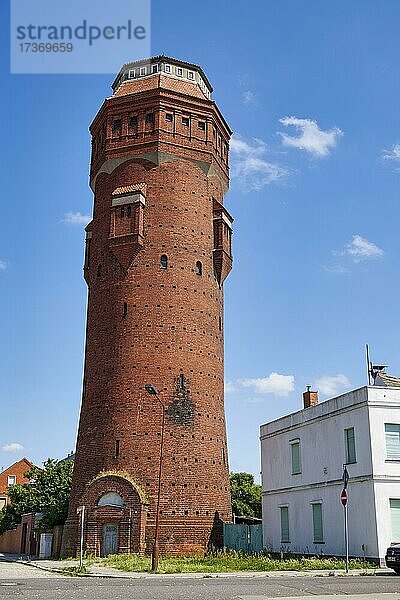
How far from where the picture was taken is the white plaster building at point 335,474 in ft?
91.7

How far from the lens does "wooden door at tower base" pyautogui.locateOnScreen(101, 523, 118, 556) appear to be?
36062 millimetres

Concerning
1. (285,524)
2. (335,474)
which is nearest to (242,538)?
(285,524)

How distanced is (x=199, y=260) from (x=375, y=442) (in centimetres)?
1620

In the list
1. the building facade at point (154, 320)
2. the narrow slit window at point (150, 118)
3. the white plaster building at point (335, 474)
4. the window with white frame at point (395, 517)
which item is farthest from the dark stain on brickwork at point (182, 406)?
the narrow slit window at point (150, 118)

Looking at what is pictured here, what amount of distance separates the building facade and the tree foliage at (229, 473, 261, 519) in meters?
27.5

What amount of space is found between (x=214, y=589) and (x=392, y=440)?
40.8ft

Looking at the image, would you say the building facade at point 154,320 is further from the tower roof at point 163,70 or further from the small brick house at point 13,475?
the small brick house at point 13,475

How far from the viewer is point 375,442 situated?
93.4ft

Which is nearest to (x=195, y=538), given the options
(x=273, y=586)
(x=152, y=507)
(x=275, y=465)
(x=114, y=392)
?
(x=152, y=507)

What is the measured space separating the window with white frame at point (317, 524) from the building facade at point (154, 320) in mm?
7028

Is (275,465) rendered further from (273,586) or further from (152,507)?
(273,586)

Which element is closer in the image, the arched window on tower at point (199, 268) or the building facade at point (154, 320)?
the building facade at point (154, 320)

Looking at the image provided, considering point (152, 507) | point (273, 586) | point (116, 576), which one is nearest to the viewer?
point (273, 586)

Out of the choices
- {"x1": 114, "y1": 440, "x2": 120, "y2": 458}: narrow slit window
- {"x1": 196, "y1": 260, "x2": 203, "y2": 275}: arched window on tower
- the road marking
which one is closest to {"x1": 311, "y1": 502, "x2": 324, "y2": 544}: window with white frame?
{"x1": 114, "y1": 440, "x2": 120, "y2": 458}: narrow slit window
